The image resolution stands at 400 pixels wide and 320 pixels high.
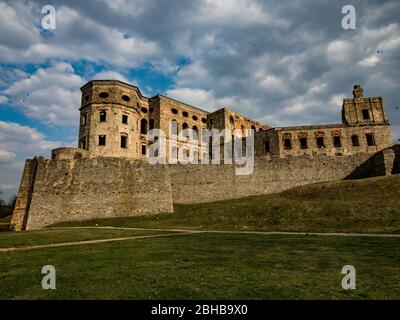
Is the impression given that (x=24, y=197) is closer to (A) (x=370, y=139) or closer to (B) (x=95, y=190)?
(B) (x=95, y=190)

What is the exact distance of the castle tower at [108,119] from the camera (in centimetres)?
4272

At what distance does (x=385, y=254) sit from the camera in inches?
396

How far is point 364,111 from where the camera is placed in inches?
1850

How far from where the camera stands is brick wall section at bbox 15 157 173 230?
29.8 m

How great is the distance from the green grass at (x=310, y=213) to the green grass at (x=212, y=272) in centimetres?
759

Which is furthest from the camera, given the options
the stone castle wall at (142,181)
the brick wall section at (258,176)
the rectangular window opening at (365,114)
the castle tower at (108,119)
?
the rectangular window opening at (365,114)

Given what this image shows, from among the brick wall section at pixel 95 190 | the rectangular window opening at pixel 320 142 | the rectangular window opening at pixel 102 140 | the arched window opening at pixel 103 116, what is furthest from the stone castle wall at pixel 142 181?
the rectangular window opening at pixel 320 142

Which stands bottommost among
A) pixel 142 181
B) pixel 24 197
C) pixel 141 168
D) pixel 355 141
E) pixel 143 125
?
pixel 24 197

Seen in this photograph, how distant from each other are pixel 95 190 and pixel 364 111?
43.3 metres

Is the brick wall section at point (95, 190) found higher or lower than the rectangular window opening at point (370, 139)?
lower

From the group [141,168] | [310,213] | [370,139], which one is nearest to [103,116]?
[141,168]

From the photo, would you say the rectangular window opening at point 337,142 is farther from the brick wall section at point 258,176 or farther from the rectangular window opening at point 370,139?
the brick wall section at point 258,176

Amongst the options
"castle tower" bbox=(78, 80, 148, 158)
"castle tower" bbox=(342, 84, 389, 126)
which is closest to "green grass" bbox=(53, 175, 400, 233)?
"castle tower" bbox=(78, 80, 148, 158)

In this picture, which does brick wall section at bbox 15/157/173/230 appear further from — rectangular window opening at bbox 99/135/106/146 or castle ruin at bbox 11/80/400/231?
rectangular window opening at bbox 99/135/106/146
